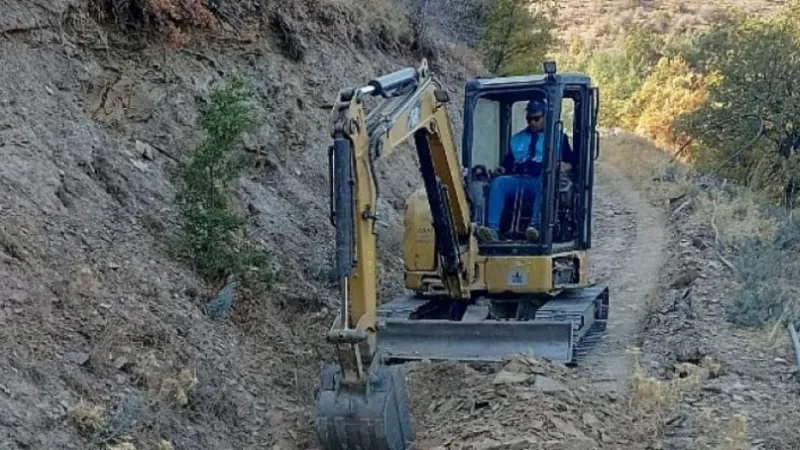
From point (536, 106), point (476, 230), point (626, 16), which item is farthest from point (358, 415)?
point (626, 16)

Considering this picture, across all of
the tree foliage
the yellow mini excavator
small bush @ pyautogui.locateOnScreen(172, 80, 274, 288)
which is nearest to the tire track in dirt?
the yellow mini excavator

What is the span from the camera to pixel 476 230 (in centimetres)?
965

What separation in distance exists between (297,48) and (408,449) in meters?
8.14

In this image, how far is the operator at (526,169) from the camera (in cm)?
994

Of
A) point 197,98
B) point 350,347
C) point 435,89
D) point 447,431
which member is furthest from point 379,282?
point 350,347

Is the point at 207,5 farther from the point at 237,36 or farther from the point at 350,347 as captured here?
the point at 350,347

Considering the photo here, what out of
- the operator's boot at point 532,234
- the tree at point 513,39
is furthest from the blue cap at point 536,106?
the tree at point 513,39

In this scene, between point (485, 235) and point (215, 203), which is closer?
point (215, 203)

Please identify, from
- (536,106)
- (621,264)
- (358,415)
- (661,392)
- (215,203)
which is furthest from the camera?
(621,264)

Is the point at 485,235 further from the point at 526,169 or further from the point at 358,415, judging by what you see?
the point at 358,415

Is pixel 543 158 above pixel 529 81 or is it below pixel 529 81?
below

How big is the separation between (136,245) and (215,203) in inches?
36.0

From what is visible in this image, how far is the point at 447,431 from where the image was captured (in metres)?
7.34

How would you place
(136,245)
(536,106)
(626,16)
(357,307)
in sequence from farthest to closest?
(626,16)
(536,106)
(136,245)
(357,307)
